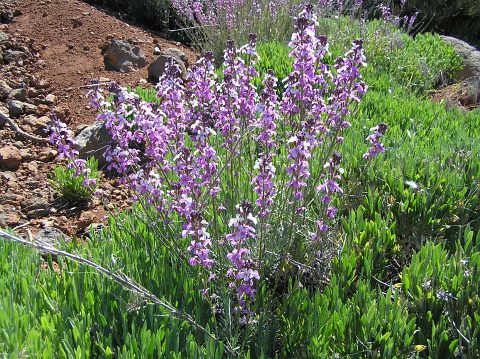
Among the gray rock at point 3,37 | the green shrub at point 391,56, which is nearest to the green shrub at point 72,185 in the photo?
the green shrub at point 391,56

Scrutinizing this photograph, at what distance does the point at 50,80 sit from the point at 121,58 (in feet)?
2.71

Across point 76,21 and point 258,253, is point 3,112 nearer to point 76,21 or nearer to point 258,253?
point 76,21

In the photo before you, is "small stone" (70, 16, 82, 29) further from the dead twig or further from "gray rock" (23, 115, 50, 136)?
the dead twig

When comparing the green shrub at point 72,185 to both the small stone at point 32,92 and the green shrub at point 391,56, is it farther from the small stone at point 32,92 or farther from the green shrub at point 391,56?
the green shrub at point 391,56

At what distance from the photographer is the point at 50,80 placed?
5906 mm

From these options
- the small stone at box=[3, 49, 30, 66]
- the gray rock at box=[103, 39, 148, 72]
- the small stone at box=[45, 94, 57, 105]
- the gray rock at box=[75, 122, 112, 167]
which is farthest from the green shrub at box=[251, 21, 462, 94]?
the small stone at box=[3, 49, 30, 66]

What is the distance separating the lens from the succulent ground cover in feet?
6.61

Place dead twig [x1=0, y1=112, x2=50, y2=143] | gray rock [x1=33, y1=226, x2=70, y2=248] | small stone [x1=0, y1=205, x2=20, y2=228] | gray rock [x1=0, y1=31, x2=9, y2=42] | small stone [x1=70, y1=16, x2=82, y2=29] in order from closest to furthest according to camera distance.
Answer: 1. gray rock [x1=33, y1=226, x2=70, y2=248]
2. small stone [x1=0, y1=205, x2=20, y2=228]
3. dead twig [x1=0, y1=112, x2=50, y2=143]
4. gray rock [x1=0, y1=31, x2=9, y2=42]
5. small stone [x1=70, y1=16, x2=82, y2=29]

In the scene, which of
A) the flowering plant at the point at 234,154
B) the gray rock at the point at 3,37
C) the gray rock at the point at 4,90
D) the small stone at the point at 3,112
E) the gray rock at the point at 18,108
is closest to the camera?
the flowering plant at the point at 234,154

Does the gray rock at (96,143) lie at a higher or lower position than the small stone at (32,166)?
higher

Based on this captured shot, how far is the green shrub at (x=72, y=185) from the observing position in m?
3.94

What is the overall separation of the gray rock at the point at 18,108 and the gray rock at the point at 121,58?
42.8 inches

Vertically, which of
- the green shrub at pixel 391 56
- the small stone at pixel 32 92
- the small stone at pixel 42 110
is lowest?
the small stone at pixel 42 110

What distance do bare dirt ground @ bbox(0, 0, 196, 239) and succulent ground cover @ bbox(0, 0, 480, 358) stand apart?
3.46 feet
